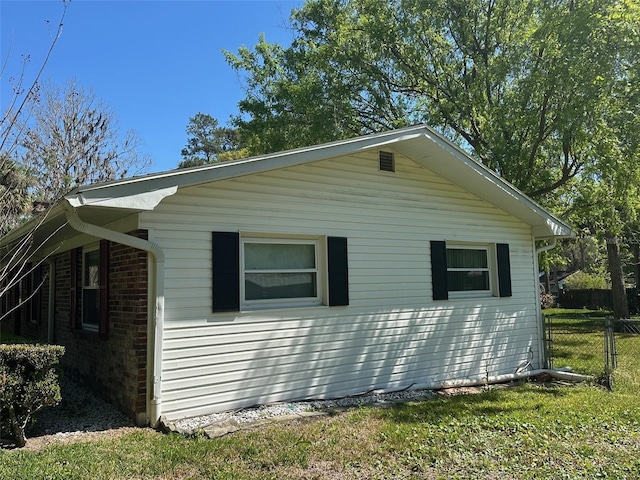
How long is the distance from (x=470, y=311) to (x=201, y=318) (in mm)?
4765

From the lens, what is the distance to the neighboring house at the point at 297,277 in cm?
571

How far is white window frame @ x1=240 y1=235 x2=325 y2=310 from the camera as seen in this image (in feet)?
21.0

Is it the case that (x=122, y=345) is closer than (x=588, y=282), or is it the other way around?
(x=122, y=345)

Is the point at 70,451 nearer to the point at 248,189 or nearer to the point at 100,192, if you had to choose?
the point at 100,192

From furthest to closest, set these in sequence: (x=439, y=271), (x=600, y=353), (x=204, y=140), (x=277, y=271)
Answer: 1. (x=204, y=140)
2. (x=600, y=353)
3. (x=439, y=271)
4. (x=277, y=271)

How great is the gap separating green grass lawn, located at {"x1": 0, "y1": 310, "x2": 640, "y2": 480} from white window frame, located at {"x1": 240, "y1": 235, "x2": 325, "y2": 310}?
1.57 m

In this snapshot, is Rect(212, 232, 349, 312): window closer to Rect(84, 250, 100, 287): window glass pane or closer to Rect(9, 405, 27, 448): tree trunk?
Rect(9, 405, 27, 448): tree trunk

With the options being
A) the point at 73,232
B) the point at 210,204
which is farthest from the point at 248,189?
the point at 73,232

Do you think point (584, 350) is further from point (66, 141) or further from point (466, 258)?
point (66, 141)

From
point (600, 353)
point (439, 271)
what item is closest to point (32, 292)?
point (439, 271)

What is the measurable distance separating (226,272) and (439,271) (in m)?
3.73

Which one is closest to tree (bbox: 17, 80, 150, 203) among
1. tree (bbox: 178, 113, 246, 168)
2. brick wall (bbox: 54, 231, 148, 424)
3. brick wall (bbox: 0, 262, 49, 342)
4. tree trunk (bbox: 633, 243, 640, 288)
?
brick wall (bbox: 0, 262, 49, 342)

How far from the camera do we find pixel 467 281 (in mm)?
8750

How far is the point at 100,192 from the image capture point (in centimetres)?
496
